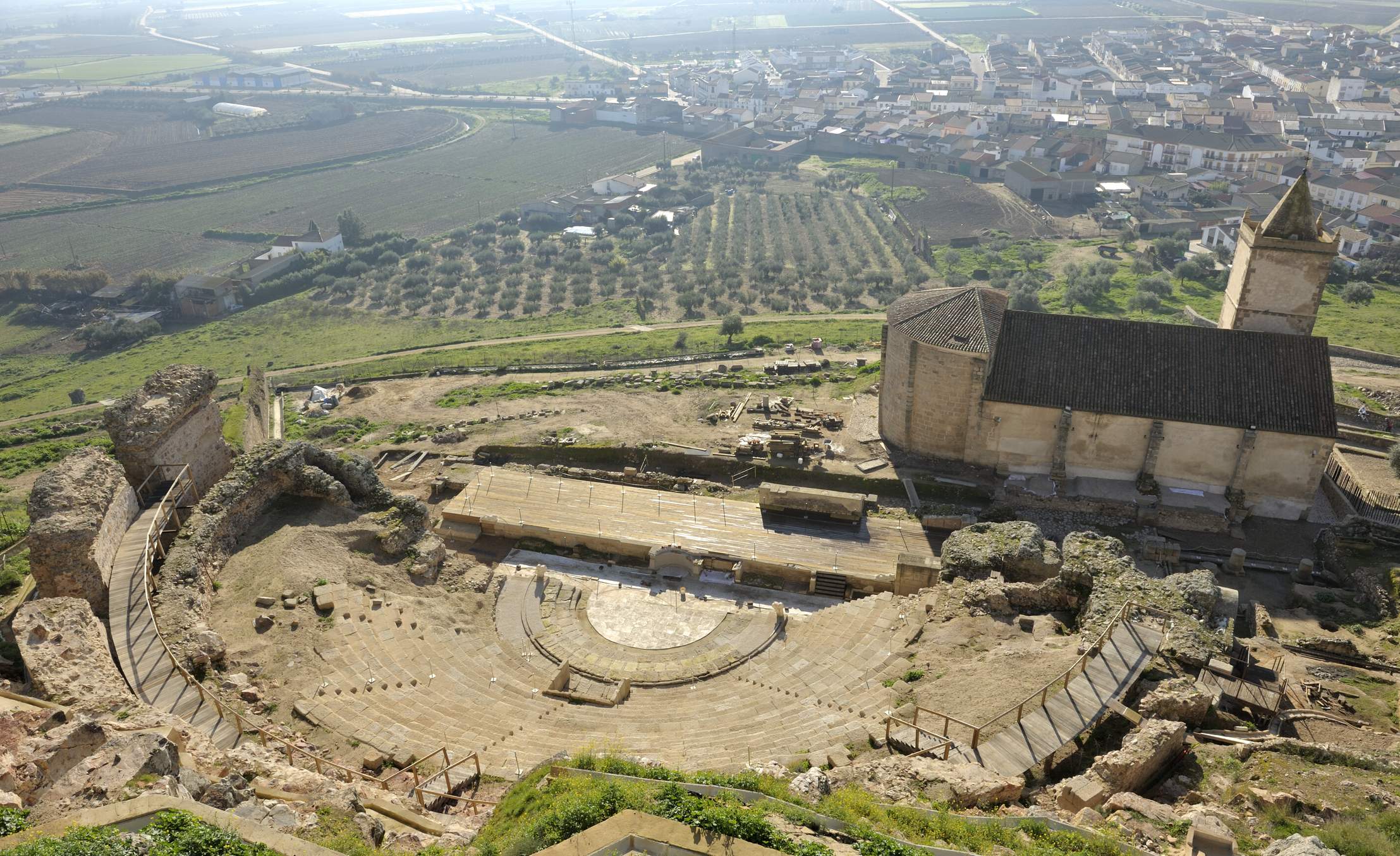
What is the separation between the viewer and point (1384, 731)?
Answer: 2173cm

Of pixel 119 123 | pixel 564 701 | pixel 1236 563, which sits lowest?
pixel 564 701

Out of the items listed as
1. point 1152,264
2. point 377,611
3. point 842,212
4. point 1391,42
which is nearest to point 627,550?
point 377,611

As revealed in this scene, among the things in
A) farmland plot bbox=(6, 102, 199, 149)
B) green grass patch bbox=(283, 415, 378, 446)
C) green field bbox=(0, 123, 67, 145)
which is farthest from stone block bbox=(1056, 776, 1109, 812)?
green field bbox=(0, 123, 67, 145)

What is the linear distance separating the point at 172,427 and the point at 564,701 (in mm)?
15967

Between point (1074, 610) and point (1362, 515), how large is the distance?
15968mm

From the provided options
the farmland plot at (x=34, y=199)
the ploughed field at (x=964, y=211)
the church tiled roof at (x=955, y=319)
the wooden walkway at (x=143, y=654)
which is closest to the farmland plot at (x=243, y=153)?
the farmland plot at (x=34, y=199)

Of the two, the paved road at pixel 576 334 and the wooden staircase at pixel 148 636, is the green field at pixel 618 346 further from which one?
the wooden staircase at pixel 148 636

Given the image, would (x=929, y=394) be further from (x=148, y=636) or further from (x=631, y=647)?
(x=148, y=636)

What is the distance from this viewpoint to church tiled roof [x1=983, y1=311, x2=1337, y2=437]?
1357 inches

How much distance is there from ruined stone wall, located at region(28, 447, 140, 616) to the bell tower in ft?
138

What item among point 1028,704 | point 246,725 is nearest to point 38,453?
point 246,725

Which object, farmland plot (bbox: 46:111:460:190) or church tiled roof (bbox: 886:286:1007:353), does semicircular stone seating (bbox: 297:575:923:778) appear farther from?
farmland plot (bbox: 46:111:460:190)

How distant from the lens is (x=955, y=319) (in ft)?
124

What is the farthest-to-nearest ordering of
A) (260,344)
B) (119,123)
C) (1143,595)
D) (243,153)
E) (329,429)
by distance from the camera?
(119,123) → (243,153) → (260,344) → (329,429) → (1143,595)
